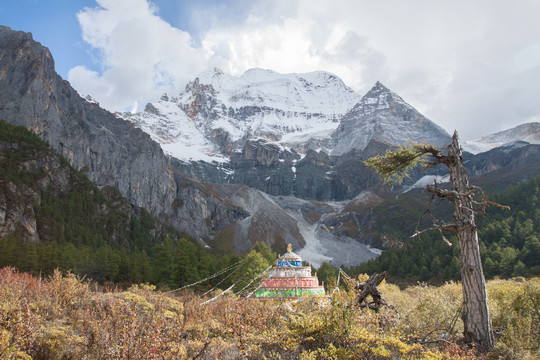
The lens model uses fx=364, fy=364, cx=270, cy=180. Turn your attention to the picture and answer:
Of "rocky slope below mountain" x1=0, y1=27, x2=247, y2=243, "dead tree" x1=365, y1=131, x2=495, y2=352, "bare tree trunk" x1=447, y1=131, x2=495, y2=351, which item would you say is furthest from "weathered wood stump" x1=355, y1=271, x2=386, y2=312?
"rocky slope below mountain" x1=0, y1=27, x2=247, y2=243

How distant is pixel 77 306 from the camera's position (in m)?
13.8

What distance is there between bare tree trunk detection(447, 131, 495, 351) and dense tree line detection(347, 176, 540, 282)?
4827 centimetres

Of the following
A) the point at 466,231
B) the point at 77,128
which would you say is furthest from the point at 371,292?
the point at 77,128

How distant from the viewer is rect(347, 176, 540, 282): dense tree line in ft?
192

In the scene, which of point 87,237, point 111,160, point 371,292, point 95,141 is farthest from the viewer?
point 111,160

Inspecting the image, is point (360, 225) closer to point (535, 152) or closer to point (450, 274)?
point (535, 152)

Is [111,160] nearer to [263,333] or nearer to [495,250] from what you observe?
[495,250]

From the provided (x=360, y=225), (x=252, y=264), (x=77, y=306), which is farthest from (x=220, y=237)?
(x=77, y=306)

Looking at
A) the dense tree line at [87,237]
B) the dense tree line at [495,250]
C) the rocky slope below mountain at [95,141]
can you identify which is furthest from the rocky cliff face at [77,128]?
the dense tree line at [495,250]

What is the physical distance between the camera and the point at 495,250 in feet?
212

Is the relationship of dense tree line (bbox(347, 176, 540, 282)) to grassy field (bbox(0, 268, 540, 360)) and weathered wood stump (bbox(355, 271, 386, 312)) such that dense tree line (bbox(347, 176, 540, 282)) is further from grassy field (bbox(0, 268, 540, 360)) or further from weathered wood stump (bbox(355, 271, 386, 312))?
weathered wood stump (bbox(355, 271, 386, 312))

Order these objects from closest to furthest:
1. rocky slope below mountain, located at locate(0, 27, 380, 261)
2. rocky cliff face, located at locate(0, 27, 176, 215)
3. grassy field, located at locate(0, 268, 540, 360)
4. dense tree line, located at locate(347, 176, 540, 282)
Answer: grassy field, located at locate(0, 268, 540, 360) → dense tree line, located at locate(347, 176, 540, 282) → rocky slope below mountain, located at locate(0, 27, 380, 261) → rocky cliff face, located at locate(0, 27, 176, 215)

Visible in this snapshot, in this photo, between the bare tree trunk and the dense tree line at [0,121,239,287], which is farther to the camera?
the dense tree line at [0,121,239,287]

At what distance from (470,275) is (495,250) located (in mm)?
65694
